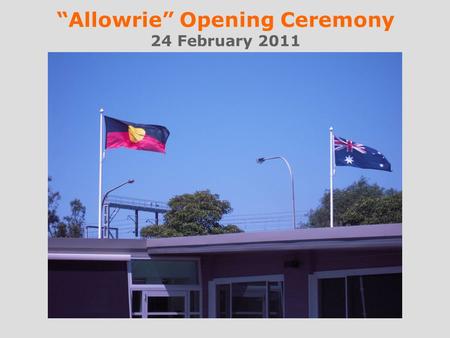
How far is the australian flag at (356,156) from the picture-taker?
23.1 m

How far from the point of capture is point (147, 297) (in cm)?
1869

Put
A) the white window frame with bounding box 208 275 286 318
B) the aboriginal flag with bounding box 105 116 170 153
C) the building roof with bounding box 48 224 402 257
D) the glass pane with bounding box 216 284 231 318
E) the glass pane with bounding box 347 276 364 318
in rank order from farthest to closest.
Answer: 1. the aboriginal flag with bounding box 105 116 170 153
2. the glass pane with bounding box 216 284 231 318
3. the white window frame with bounding box 208 275 286 318
4. the glass pane with bounding box 347 276 364 318
5. the building roof with bounding box 48 224 402 257

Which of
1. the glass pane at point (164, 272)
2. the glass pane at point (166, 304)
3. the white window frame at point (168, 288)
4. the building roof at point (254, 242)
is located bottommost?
the glass pane at point (166, 304)

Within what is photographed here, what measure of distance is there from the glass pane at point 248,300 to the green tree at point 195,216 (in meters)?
22.7

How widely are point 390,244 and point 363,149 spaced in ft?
33.5

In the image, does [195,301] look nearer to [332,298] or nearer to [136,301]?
[136,301]

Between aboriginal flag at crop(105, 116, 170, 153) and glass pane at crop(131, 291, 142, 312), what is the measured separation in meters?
4.41

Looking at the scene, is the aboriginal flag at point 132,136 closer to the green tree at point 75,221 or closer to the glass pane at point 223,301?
the glass pane at point 223,301

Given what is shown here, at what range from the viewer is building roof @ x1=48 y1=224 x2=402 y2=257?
540 inches

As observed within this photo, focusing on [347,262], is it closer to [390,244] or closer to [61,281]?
[390,244]

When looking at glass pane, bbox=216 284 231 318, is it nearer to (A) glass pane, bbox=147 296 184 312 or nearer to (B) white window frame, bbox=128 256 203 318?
(B) white window frame, bbox=128 256 203 318

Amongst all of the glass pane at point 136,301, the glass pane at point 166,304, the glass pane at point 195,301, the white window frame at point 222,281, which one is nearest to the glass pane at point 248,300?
the white window frame at point 222,281

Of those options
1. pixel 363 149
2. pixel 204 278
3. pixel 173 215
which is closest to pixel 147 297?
pixel 204 278

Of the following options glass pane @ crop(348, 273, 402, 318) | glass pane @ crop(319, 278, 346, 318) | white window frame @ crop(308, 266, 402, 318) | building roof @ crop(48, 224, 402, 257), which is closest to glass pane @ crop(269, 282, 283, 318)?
white window frame @ crop(308, 266, 402, 318)
